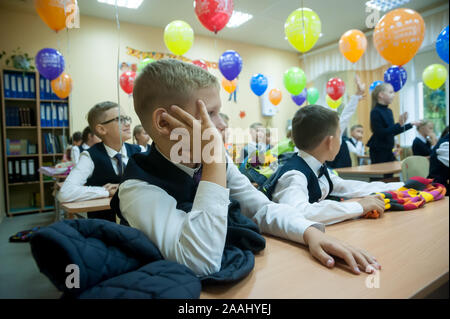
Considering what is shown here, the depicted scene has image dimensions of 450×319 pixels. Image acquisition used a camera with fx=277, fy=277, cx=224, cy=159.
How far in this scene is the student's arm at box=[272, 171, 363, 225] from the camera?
2.83 feet

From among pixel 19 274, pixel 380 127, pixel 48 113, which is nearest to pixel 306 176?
pixel 19 274

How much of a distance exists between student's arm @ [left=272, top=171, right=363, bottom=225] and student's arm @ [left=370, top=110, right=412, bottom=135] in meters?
2.24

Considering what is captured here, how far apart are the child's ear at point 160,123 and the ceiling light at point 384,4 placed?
1.27 m

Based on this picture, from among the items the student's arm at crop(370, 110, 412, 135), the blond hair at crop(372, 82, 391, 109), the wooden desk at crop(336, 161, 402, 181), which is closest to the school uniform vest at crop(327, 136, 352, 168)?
the wooden desk at crop(336, 161, 402, 181)

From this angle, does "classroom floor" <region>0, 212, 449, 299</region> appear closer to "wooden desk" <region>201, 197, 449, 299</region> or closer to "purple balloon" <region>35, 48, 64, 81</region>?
"wooden desk" <region>201, 197, 449, 299</region>

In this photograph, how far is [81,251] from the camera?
1.40 ft

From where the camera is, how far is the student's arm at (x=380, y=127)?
2768 mm

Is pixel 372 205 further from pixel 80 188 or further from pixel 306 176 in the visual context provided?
pixel 80 188

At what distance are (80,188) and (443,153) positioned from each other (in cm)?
230

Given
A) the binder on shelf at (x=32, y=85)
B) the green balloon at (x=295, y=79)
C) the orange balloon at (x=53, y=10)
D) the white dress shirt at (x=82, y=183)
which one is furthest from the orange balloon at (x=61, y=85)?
the green balloon at (x=295, y=79)

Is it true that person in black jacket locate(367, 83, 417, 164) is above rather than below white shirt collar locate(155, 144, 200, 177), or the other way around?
above

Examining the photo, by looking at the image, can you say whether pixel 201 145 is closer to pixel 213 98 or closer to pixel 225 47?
pixel 213 98

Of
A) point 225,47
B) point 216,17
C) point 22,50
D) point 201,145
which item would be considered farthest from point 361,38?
point 22,50
